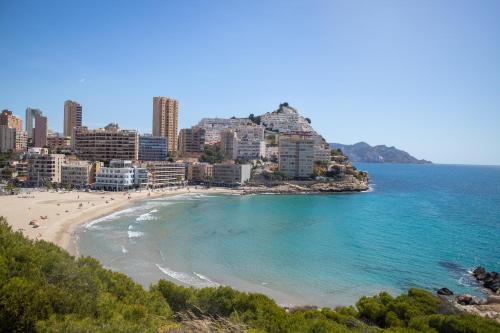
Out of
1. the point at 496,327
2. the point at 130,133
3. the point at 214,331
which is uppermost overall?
the point at 130,133

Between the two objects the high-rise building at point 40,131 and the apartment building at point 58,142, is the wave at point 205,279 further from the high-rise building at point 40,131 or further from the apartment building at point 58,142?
the high-rise building at point 40,131

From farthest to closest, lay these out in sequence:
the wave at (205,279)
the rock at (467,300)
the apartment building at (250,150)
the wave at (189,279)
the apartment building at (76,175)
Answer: the apartment building at (250,150) < the apartment building at (76,175) < the wave at (205,279) < the wave at (189,279) < the rock at (467,300)

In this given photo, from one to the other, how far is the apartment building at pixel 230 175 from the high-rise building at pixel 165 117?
31.8 metres

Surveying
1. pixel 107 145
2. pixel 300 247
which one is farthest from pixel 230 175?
pixel 300 247

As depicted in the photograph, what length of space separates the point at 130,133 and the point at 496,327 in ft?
281

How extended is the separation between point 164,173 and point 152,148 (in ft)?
64.9

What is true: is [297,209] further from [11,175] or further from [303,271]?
[11,175]

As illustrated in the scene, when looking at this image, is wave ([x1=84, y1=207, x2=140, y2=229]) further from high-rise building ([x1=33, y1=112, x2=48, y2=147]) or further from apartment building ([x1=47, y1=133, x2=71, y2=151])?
high-rise building ([x1=33, y1=112, x2=48, y2=147])

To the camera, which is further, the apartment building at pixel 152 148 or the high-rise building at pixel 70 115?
the high-rise building at pixel 70 115

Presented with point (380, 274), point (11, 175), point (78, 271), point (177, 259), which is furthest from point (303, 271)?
point (11, 175)

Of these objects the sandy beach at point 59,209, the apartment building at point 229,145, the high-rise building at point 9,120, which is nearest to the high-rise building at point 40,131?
→ the high-rise building at point 9,120

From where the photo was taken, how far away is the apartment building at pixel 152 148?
99250 millimetres

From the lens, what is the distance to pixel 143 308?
1070 centimetres

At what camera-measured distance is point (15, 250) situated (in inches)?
535
